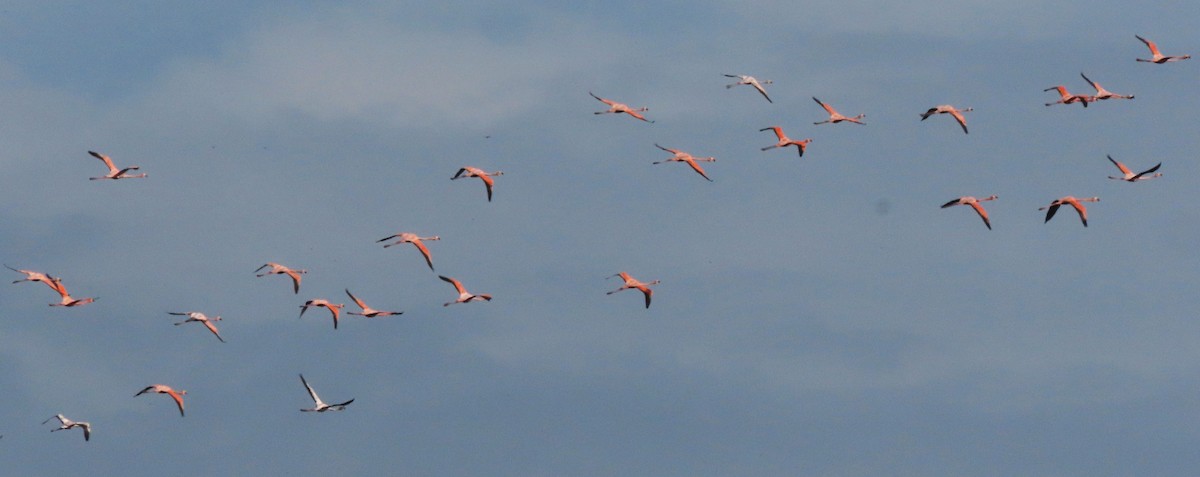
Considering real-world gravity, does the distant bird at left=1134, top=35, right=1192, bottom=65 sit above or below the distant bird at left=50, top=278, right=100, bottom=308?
above

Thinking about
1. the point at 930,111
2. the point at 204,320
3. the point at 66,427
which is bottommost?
the point at 66,427

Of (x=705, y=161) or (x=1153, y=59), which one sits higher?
(x=1153, y=59)

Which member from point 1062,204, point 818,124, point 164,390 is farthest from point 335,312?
point 1062,204

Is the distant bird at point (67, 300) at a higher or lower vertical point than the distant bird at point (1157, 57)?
lower

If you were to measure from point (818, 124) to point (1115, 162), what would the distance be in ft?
49.3

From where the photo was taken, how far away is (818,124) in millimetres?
99375

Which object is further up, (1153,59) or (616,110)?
(1153,59)

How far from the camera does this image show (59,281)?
97.9 metres

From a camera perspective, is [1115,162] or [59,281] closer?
[1115,162]

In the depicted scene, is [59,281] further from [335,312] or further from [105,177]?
[335,312]

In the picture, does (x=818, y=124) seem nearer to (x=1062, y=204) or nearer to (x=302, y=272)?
(x=1062, y=204)

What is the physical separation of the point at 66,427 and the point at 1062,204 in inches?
1711

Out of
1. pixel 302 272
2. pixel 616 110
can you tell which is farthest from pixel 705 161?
pixel 302 272

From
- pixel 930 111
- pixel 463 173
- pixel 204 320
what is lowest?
pixel 204 320
